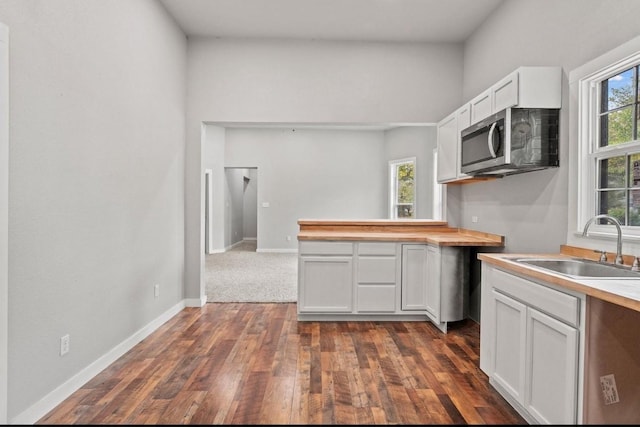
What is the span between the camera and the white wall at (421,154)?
6898 mm

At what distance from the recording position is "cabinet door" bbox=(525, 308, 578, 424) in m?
1.57

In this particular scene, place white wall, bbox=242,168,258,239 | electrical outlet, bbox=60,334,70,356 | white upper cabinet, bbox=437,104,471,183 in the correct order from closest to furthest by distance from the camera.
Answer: electrical outlet, bbox=60,334,70,356
white upper cabinet, bbox=437,104,471,183
white wall, bbox=242,168,258,239

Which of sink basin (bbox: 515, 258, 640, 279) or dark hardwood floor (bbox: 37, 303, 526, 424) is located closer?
sink basin (bbox: 515, 258, 640, 279)

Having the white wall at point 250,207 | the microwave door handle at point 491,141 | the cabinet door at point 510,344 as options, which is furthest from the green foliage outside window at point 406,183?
the cabinet door at point 510,344

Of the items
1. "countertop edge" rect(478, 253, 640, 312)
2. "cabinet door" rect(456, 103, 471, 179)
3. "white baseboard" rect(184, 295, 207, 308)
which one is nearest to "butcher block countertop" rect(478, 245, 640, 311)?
"countertop edge" rect(478, 253, 640, 312)

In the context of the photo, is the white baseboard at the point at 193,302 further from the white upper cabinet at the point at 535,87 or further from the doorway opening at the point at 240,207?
the doorway opening at the point at 240,207

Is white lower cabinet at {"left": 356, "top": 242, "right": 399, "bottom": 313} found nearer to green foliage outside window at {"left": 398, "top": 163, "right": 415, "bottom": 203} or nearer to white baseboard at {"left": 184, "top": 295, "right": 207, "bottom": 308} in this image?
white baseboard at {"left": 184, "top": 295, "right": 207, "bottom": 308}

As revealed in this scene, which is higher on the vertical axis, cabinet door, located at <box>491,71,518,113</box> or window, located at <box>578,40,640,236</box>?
cabinet door, located at <box>491,71,518,113</box>

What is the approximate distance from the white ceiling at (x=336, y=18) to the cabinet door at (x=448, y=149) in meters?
0.98

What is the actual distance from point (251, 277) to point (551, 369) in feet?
15.1

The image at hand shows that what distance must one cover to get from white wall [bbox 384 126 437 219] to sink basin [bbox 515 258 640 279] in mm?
4683

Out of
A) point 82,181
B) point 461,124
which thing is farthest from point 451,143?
point 82,181

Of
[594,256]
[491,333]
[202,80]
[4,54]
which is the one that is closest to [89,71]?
[4,54]

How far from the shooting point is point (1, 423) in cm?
173
